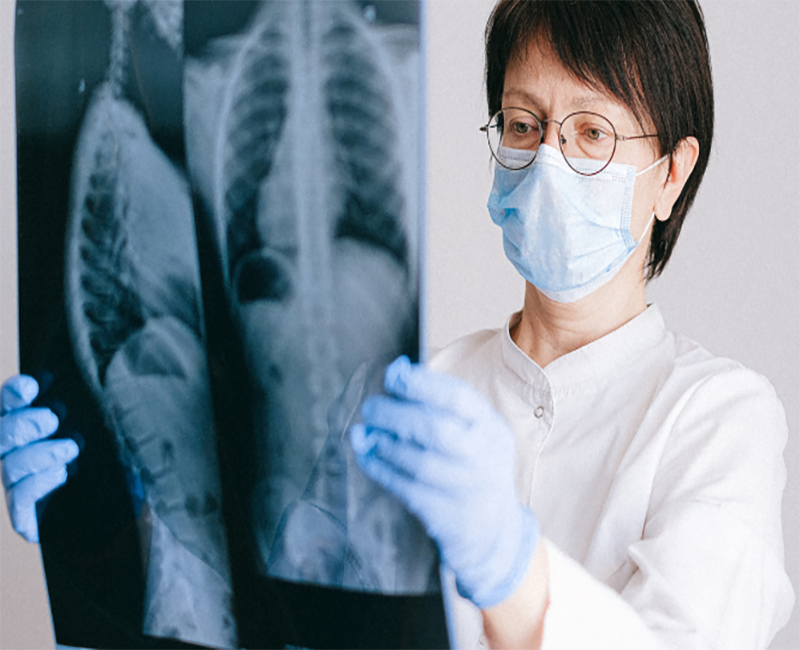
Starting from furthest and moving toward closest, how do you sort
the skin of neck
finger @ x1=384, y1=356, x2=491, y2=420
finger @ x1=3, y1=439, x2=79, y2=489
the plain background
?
the plain background, the skin of neck, finger @ x1=3, y1=439, x2=79, y2=489, finger @ x1=384, y1=356, x2=491, y2=420

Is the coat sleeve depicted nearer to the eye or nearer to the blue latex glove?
the blue latex glove

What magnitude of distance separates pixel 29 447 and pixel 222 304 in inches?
10.4

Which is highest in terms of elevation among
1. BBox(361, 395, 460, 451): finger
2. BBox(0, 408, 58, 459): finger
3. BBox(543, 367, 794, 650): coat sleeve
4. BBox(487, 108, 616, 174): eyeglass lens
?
BBox(487, 108, 616, 174): eyeglass lens

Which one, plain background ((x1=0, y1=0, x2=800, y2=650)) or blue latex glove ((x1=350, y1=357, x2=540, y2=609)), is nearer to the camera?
blue latex glove ((x1=350, y1=357, x2=540, y2=609))

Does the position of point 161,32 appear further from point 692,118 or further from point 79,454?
point 692,118

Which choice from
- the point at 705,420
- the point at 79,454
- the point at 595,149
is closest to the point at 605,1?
the point at 595,149

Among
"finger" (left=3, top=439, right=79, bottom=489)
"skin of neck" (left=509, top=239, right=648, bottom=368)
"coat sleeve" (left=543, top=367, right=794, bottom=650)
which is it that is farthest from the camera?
"skin of neck" (left=509, top=239, right=648, bottom=368)

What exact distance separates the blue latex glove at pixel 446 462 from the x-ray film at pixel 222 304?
1.1 inches

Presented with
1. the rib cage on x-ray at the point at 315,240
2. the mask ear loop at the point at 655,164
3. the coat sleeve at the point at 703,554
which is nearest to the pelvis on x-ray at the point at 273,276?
the rib cage on x-ray at the point at 315,240

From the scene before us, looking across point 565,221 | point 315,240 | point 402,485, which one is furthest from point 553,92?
point 402,485

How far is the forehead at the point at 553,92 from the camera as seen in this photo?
98cm

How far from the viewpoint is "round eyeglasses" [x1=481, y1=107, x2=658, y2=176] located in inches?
39.4

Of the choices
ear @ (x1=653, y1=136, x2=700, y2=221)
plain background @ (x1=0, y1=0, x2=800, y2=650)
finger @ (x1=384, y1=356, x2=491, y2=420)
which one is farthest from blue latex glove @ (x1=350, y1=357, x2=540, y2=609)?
plain background @ (x1=0, y1=0, x2=800, y2=650)

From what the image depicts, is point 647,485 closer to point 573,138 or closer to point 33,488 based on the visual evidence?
point 573,138
